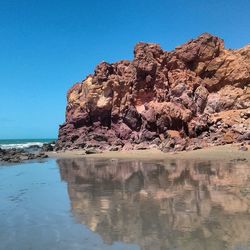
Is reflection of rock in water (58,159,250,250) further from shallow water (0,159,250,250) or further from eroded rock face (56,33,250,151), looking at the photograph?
eroded rock face (56,33,250,151)

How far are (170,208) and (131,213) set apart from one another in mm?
1098

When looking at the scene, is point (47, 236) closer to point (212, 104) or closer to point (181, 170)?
point (181, 170)

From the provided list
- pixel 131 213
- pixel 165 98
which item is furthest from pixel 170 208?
pixel 165 98

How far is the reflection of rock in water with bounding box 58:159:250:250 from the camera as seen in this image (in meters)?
7.39

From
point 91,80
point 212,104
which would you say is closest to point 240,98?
point 212,104

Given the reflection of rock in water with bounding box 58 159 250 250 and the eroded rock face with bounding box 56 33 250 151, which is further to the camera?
the eroded rock face with bounding box 56 33 250 151

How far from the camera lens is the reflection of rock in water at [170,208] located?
24.2 feet

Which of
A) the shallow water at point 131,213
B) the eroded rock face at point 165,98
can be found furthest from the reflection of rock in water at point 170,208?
the eroded rock face at point 165,98

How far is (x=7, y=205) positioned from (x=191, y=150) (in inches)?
758

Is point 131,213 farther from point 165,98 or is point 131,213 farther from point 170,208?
point 165,98

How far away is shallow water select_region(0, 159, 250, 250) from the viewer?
7.39 m

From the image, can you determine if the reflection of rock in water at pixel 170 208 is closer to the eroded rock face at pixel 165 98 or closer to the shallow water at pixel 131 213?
the shallow water at pixel 131 213

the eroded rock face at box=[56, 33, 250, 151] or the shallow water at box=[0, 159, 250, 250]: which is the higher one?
the eroded rock face at box=[56, 33, 250, 151]

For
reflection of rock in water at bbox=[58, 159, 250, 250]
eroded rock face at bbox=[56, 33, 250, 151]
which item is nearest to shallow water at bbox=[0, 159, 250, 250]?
reflection of rock in water at bbox=[58, 159, 250, 250]
